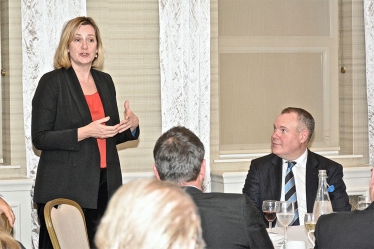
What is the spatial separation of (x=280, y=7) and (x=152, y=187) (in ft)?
13.8

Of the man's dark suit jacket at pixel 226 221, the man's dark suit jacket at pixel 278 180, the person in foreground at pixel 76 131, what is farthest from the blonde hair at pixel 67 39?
the man's dark suit jacket at pixel 226 221

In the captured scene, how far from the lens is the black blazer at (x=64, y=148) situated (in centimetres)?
370

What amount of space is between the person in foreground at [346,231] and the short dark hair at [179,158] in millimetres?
557

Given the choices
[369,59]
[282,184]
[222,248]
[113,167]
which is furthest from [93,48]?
[369,59]

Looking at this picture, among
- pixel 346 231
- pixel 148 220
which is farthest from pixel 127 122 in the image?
pixel 148 220

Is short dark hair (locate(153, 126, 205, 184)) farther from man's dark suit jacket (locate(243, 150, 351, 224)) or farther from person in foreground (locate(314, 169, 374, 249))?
man's dark suit jacket (locate(243, 150, 351, 224))

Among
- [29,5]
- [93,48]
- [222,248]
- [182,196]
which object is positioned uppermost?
[29,5]

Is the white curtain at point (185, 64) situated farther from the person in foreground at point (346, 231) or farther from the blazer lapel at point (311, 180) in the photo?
the person in foreground at point (346, 231)

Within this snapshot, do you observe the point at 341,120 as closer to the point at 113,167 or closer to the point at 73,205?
the point at 113,167

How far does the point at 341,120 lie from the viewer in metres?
5.41

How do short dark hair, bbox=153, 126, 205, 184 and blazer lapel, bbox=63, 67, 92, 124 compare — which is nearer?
short dark hair, bbox=153, 126, 205, 184

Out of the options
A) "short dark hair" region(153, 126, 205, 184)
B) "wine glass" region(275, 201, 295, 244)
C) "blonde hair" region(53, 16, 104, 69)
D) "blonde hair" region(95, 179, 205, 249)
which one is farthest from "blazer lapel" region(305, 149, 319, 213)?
"blonde hair" region(95, 179, 205, 249)

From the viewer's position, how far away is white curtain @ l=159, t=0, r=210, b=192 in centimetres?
470

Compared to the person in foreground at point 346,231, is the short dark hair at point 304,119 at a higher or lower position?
higher
